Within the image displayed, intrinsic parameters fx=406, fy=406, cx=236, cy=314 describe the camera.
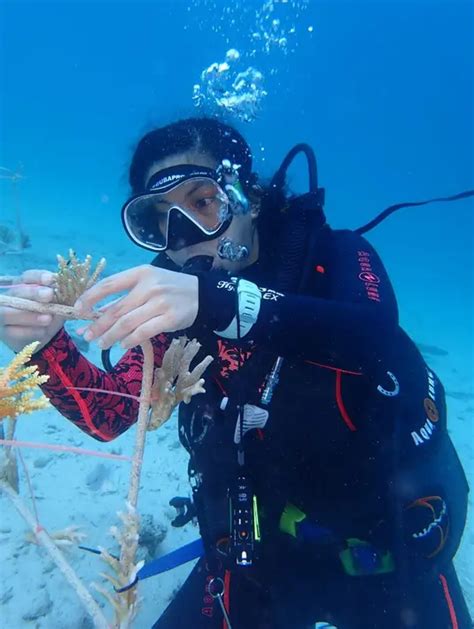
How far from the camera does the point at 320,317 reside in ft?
5.94

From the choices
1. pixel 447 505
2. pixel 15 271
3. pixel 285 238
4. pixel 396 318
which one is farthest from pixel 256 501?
pixel 15 271

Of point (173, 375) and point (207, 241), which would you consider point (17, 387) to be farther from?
point (207, 241)

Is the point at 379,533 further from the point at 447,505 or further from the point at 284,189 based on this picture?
the point at 284,189

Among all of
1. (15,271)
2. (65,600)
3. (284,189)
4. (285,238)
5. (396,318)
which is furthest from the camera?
(15,271)

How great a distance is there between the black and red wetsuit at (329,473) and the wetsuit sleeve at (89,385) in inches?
0.4

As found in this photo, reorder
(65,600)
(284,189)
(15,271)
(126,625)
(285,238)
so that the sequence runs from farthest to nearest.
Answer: (15,271)
(65,600)
(284,189)
(285,238)
(126,625)

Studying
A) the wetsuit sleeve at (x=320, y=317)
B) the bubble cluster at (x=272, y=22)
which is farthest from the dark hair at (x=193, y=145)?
the bubble cluster at (x=272, y=22)

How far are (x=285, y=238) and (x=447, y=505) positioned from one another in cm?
208

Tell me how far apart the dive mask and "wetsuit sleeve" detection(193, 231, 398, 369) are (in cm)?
99

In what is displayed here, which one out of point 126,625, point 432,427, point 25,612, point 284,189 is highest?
point 284,189

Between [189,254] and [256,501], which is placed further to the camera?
[189,254]

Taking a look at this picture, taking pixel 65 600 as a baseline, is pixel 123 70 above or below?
above

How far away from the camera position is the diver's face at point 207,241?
2.82 m

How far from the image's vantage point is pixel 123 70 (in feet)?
332
